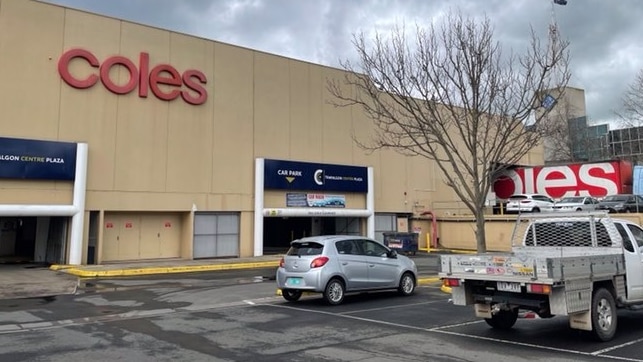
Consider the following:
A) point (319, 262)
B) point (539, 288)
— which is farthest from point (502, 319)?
point (319, 262)

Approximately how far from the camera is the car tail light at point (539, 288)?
26.3ft

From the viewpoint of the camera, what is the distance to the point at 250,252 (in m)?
30.7

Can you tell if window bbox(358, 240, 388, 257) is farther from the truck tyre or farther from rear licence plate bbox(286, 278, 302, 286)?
the truck tyre

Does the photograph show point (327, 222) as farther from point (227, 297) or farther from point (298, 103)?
point (227, 297)

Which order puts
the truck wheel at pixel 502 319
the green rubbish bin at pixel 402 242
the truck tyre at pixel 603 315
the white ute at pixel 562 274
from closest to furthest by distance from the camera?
the white ute at pixel 562 274 → the truck tyre at pixel 603 315 → the truck wheel at pixel 502 319 → the green rubbish bin at pixel 402 242

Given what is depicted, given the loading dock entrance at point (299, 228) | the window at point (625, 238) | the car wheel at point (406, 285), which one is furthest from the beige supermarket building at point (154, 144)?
the window at point (625, 238)

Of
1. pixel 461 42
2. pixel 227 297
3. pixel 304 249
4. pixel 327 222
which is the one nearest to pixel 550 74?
pixel 461 42

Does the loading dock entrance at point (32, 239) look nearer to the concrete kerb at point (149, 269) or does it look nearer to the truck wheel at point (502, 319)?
the concrete kerb at point (149, 269)

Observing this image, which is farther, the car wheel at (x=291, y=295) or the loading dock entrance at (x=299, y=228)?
the loading dock entrance at (x=299, y=228)

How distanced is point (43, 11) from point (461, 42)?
19182 millimetres

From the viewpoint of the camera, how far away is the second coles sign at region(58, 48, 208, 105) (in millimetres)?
24953

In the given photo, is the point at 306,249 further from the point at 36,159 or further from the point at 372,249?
the point at 36,159

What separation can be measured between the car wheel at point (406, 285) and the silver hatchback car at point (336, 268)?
0.18m

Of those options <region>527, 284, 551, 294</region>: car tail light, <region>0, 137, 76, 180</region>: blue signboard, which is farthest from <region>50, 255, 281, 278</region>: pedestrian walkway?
<region>527, 284, 551, 294</region>: car tail light
